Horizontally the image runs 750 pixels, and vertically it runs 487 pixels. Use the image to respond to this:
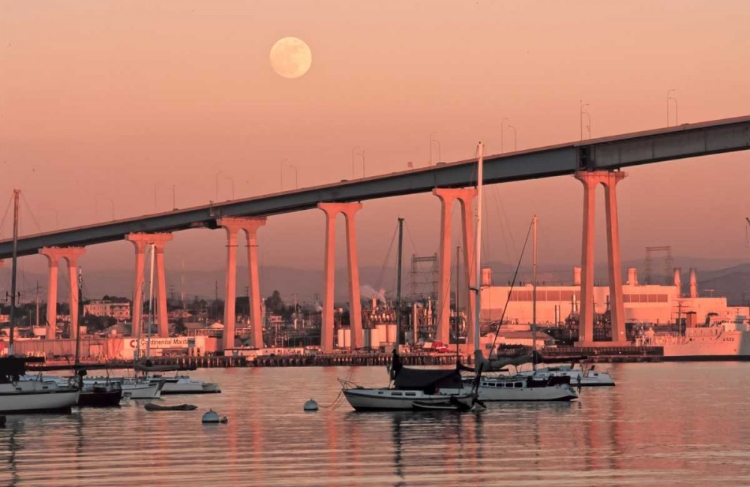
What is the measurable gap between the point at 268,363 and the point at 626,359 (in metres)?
42.9

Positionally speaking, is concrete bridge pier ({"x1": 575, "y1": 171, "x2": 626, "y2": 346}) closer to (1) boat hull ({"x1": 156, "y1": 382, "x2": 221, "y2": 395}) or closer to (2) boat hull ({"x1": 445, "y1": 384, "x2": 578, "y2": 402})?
(1) boat hull ({"x1": 156, "y1": 382, "x2": 221, "y2": 395})

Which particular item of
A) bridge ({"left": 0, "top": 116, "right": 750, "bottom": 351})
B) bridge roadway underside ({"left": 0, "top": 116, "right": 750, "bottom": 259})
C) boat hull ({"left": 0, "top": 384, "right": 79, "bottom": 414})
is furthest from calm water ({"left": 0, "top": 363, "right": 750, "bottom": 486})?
bridge ({"left": 0, "top": 116, "right": 750, "bottom": 351})

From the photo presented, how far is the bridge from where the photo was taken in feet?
406

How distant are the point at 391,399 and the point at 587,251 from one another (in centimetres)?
7712

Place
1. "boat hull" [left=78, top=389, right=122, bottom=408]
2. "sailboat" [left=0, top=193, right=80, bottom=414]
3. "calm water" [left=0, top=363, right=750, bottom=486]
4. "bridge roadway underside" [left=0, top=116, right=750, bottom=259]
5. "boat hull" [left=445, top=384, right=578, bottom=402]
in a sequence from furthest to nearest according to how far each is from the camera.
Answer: "bridge roadway underside" [left=0, top=116, right=750, bottom=259] < "boat hull" [left=445, top=384, right=578, bottom=402] < "boat hull" [left=78, top=389, right=122, bottom=408] < "sailboat" [left=0, top=193, right=80, bottom=414] < "calm water" [left=0, top=363, right=750, bottom=486]

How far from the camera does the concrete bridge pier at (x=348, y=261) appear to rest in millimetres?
165125

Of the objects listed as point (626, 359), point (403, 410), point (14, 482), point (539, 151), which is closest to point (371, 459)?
point (14, 482)

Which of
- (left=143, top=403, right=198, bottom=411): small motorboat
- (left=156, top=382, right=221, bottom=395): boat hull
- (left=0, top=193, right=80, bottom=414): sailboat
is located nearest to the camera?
(left=0, top=193, right=80, bottom=414): sailboat

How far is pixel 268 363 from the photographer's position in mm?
187250

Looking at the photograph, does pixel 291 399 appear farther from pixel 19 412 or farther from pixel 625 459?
pixel 625 459

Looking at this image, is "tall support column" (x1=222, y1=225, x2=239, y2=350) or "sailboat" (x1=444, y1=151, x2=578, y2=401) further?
"tall support column" (x1=222, y1=225, x2=239, y2=350)

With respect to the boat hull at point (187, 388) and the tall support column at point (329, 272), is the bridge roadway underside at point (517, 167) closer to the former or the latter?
the tall support column at point (329, 272)

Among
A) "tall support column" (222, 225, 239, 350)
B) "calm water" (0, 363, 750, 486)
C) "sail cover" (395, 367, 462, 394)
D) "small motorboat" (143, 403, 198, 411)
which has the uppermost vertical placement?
"tall support column" (222, 225, 239, 350)

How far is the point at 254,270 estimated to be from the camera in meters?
184
